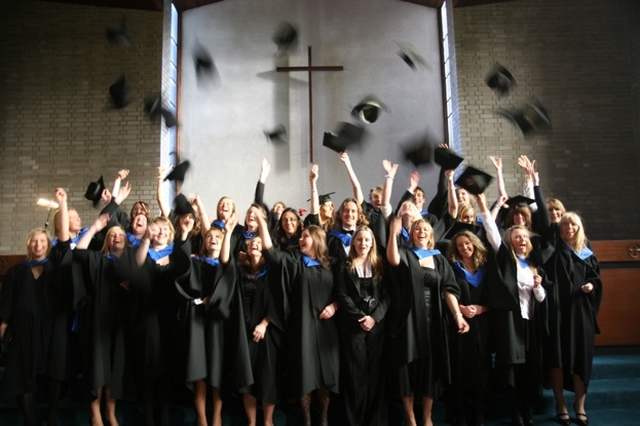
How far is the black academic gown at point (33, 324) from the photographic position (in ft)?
12.8

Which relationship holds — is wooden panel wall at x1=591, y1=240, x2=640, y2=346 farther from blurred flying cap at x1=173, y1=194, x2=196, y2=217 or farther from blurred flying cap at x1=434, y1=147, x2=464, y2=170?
blurred flying cap at x1=173, y1=194, x2=196, y2=217

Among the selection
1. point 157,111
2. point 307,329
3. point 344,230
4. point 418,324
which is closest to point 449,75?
point 157,111

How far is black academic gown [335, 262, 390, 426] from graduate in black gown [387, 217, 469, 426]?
0.30ft

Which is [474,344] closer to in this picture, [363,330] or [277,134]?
[363,330]

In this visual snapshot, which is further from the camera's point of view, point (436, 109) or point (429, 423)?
point (436, 109)

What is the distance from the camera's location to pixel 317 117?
895 cm

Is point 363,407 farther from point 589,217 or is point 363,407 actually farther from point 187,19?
point 187,19

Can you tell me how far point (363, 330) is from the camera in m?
3.92

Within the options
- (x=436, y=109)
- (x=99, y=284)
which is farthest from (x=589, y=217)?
(x=99, y=284)

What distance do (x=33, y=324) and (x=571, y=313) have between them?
382 cm

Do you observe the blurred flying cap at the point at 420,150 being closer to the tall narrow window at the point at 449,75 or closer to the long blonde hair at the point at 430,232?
the tall narrow window at the point at 449,75

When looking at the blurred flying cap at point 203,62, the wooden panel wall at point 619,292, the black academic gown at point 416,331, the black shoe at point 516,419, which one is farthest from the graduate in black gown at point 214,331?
the blurred flying cap at point 203,62

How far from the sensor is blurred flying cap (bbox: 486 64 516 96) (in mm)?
7700

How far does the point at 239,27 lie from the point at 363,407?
7011mm
